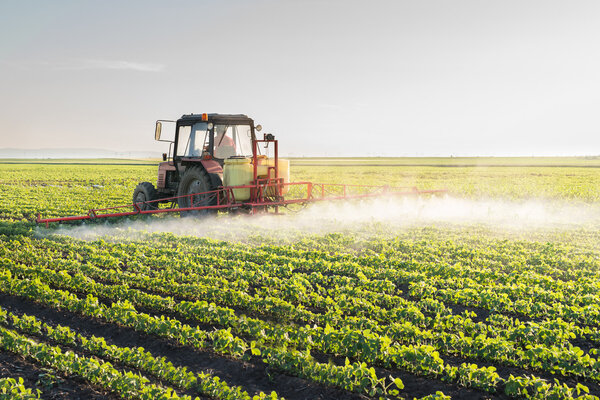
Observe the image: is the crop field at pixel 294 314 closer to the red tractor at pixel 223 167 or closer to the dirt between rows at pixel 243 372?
the dirt between rows at pixel 243 372

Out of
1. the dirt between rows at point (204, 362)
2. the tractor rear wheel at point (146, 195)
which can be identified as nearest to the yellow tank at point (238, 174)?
the tractor rear wheel at point (146, 195)

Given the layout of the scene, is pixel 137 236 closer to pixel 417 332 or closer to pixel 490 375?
pixel 417 332

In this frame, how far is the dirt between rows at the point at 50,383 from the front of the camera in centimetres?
468

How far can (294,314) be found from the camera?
21.8 ft

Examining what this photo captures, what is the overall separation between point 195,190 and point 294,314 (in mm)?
7804

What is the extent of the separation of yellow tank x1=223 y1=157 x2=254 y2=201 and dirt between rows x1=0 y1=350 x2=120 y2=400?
798 centimetres

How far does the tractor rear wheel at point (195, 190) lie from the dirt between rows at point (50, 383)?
796cm

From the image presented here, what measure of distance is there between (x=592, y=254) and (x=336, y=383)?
8.74 m

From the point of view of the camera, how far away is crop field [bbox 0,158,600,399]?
4.88 m

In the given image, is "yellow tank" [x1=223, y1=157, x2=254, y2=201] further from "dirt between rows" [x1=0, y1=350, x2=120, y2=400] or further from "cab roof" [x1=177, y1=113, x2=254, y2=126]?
"dirt between rows" [x1=0, y1=350, x2=120, y2=400]

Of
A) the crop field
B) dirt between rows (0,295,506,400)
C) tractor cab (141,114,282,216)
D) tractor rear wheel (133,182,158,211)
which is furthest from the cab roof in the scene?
dirt between rows (0,295,506,400)

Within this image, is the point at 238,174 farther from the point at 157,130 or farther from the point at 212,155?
the point at 157,130

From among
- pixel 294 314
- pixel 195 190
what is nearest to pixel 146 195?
pixel 195 190

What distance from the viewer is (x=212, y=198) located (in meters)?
13.2
